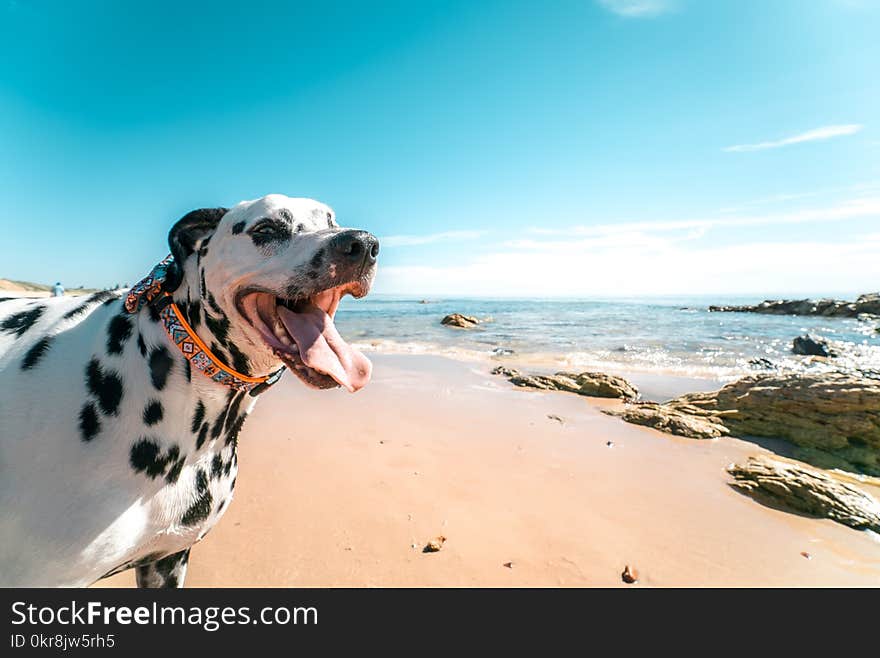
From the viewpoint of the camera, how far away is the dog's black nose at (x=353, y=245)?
5.75ft

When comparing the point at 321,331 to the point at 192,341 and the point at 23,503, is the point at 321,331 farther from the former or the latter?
the point at 23,503

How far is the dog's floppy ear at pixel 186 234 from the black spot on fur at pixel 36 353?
0.58 meters

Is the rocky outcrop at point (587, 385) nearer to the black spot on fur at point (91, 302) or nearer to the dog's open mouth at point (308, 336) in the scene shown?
the dog's open mouth at point (308, 336)

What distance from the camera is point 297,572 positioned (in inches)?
114

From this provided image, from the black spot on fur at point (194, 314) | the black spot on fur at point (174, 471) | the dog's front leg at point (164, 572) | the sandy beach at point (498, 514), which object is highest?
the black spot on fur at point (194, 314)

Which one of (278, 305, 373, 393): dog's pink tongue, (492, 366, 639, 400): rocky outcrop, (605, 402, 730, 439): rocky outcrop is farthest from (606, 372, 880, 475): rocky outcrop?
(278, 305, 373, 393): dog's pink tongue

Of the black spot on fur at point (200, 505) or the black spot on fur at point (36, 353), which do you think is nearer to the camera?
the black spot on fur at point (36, 353)

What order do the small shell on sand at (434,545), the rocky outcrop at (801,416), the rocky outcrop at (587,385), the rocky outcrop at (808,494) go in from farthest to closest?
the rocky outcrop at (587,385) < the rocky outcrop at (801,416) < the rocky outcrop at (808,494) < the small shell on sand at (434,545)

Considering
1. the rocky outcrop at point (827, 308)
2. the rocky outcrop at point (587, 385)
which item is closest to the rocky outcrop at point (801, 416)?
the rocky outcrop at point (587, 385)

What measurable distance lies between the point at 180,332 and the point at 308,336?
542mm

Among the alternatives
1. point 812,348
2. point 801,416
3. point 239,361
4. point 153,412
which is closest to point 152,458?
point 153,412

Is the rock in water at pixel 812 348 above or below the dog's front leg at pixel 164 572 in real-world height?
below
